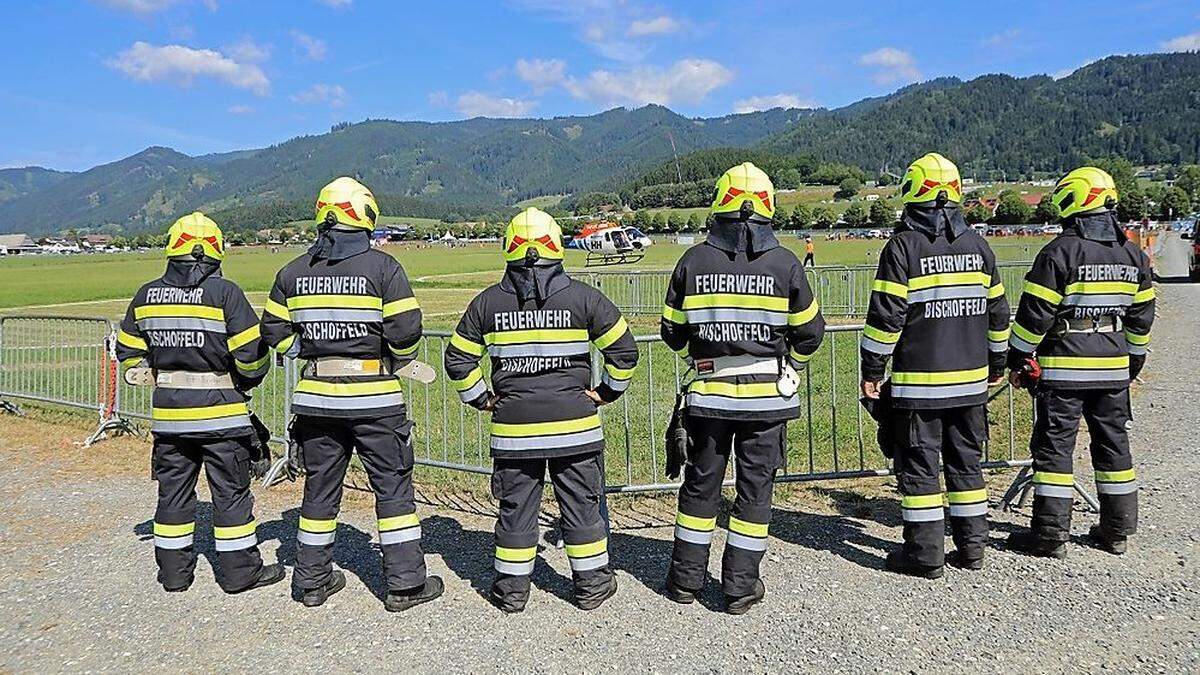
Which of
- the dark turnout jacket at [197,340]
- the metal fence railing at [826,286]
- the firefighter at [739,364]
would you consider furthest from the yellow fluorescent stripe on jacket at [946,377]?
the metal fence railing at [826,286]

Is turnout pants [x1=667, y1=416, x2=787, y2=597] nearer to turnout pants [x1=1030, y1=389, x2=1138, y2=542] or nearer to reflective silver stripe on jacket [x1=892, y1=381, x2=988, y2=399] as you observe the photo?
reflective silver stripe on jacket [x1=892, y1=381, x2=988, y2=399]

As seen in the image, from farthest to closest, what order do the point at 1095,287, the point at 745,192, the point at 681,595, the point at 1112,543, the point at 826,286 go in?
the point at 826,286 < the point at 1112,543 < the point at 1095,287 < the point at 681,595 < the point at 745,192

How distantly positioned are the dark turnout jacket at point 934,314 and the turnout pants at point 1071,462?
632mm

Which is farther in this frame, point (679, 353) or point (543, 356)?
point (679, 353)

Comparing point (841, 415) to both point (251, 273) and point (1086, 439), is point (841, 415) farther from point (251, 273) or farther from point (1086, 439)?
point (251, 273)

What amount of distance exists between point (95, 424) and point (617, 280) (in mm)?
12851

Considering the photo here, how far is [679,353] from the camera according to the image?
5035 millimetres

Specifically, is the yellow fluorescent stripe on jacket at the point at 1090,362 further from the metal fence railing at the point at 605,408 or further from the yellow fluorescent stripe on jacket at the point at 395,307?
the yellow fluorescent stripe on jacket at the point at 395,307

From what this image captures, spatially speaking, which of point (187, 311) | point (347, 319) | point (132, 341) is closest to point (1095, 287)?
point (347, 319)

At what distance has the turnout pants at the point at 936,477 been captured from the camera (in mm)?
5000

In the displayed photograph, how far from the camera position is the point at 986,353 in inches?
199

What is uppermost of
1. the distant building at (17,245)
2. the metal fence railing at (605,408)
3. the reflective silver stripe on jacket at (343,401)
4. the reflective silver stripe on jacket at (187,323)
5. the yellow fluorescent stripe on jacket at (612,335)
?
the distant building at (17,245)

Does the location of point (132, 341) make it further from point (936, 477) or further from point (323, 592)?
point (936, 477)

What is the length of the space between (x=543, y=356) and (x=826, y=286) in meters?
14.8
